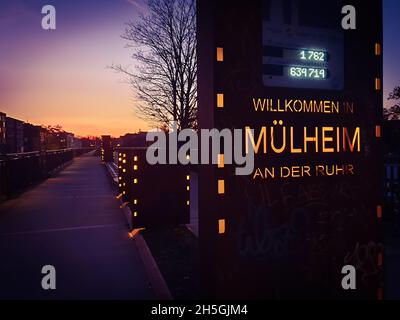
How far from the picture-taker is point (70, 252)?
20.7 ft

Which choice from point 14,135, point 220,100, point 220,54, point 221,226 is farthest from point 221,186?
point 14,135

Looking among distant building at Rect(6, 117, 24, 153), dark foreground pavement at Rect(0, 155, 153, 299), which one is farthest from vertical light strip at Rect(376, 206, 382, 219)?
distant building at Rect(6, 117, 24, 153)

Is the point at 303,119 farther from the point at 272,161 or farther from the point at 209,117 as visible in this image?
the point at 209,117

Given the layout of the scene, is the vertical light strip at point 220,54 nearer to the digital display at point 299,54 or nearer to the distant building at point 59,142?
the digital display at point 299,54

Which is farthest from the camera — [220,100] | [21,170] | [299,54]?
[21,170]

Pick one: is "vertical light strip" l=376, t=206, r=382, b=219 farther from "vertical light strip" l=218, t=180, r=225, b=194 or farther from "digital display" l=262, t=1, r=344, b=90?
"vertical light strip" l=218, t=180, r=225, b=194

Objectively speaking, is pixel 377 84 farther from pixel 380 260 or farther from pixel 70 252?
pixel 70 252

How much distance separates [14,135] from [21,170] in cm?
10149

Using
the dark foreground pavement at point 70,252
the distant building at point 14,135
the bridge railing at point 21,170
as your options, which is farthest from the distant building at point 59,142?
the dark foreground pavement at point 70,252

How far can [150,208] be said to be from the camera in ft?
25.8

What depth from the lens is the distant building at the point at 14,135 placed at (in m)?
98.4

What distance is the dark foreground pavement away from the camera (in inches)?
185
